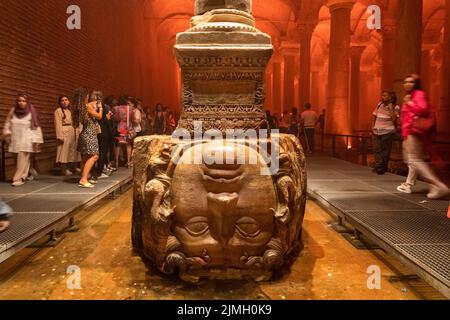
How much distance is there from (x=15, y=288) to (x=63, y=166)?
5077mm

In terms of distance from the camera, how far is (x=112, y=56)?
1486cm

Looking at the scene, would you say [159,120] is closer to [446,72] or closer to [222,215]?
[222,215]

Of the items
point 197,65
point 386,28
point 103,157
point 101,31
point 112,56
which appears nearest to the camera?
point 197,65

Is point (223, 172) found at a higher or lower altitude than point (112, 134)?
lower

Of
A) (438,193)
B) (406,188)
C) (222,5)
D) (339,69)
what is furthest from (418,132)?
(339,69)

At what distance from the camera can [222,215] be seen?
3.37m

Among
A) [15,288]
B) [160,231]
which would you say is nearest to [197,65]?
[160,231]

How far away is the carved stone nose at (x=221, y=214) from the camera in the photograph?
132 inches

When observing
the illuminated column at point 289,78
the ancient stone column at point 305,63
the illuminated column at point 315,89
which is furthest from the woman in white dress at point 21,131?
the illuminated column at point 315,89

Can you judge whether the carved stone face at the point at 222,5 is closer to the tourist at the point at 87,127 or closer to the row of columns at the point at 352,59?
the tourist at the point at 87,127

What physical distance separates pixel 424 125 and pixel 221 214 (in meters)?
3.38

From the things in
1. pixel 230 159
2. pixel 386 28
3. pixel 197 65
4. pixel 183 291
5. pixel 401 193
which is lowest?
pixel 183 291

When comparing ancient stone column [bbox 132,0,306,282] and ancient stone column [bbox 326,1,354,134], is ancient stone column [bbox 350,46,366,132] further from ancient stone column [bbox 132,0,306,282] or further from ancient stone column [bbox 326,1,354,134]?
ancient stone column [bbox 132,0,306,282]

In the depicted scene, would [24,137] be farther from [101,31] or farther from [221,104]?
[101,31]
